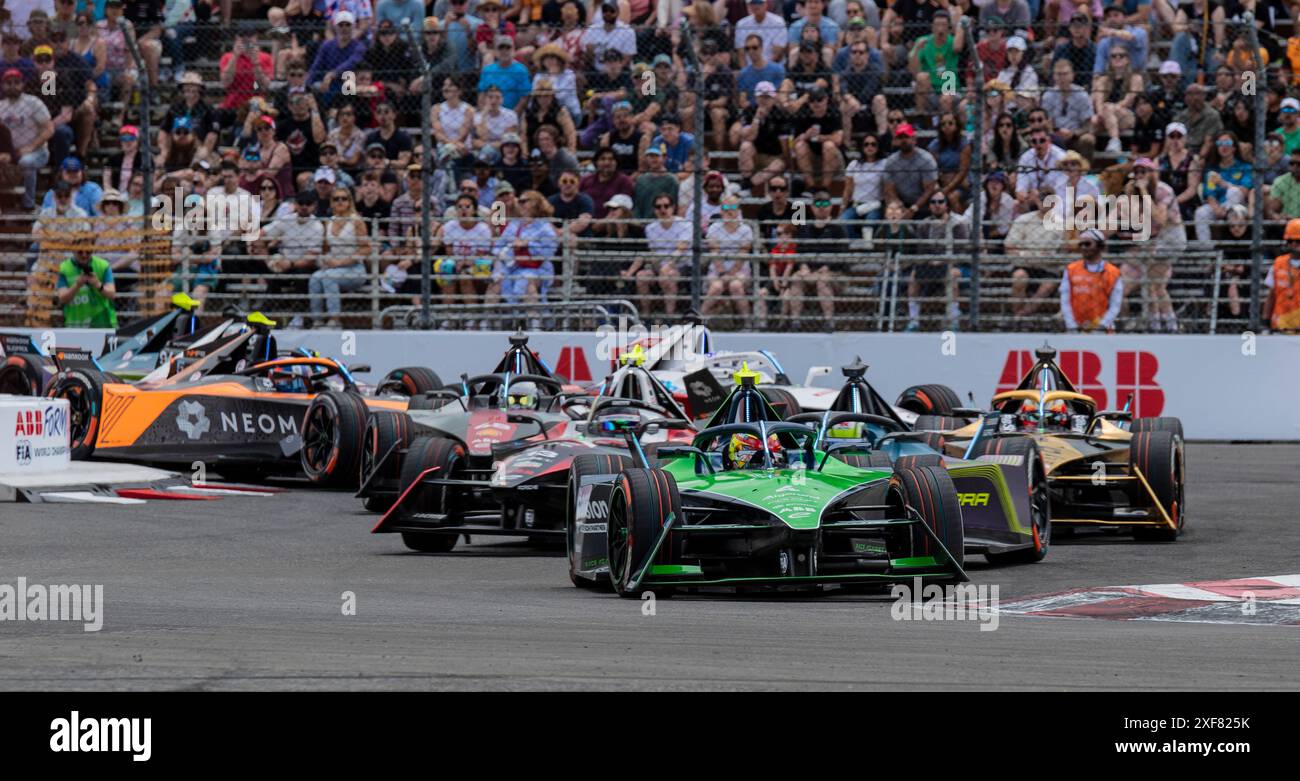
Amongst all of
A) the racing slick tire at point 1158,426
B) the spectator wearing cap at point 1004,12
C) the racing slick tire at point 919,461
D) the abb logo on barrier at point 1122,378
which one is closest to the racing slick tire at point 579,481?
the racing slick tire at point 919,461

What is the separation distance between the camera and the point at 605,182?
21.8 meters

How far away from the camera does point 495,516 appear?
13664mm

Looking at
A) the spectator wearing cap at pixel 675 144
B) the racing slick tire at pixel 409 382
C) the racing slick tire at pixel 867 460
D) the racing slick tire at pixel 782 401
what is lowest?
the racing slick tire at pixel 867 460

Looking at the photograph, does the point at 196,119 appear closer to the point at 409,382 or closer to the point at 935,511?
the point at 409,382

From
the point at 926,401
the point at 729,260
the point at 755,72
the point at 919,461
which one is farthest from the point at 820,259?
the point at 919,461

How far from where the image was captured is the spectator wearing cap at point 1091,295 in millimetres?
20797

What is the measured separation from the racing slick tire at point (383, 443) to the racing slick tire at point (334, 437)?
1.71 feet

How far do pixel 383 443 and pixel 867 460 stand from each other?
4.95 m

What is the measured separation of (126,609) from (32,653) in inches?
72.3

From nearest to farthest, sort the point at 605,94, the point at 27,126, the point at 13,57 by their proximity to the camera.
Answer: the point at 605,94, the point at 27,126, the point at 13,57

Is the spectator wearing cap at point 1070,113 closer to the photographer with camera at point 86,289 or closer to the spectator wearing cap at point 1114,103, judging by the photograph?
the spectator wearing cap at point 1114,103
